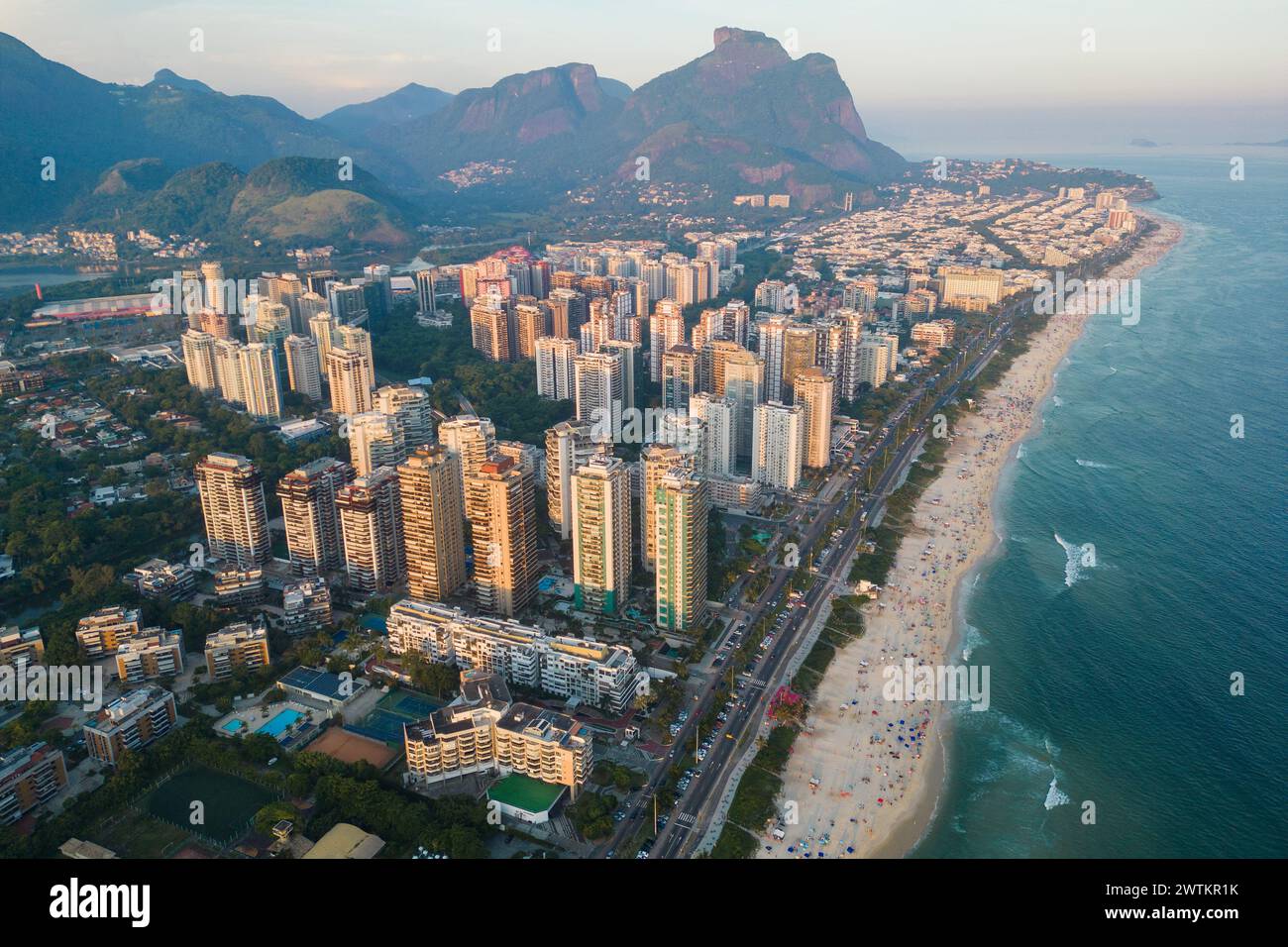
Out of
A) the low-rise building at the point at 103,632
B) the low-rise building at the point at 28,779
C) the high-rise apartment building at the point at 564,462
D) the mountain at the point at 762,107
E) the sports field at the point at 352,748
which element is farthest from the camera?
the mountain at the point at 762,107

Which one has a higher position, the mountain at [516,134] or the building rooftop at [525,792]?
the mountain at [516,134]

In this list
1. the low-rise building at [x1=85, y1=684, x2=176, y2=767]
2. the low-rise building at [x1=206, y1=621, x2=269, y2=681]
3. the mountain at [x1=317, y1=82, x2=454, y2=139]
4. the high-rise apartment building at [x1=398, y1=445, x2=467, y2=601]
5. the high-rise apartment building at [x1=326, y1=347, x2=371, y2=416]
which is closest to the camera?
the low-rise building at [x1=85, y1=684, x2=176, y2=767]

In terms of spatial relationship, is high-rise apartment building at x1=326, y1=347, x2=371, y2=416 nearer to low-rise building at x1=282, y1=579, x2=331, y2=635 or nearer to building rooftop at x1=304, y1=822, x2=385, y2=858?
low-rise building at x1=282, y1=579, x2=331, y2=635

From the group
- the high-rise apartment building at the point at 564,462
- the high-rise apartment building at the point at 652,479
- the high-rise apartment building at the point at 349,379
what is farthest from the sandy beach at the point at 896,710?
the high-rise apartment building at the point at 349,379

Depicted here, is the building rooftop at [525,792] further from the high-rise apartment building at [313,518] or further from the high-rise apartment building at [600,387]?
the high-rise apartment building at [600,387]

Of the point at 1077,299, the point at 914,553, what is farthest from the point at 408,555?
the point at 1077,299

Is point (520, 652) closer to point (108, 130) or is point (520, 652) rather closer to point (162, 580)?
point (162, 580)

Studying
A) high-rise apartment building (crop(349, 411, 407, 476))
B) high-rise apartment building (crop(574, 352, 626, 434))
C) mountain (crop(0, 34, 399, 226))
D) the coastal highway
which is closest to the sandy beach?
the coastal highway
